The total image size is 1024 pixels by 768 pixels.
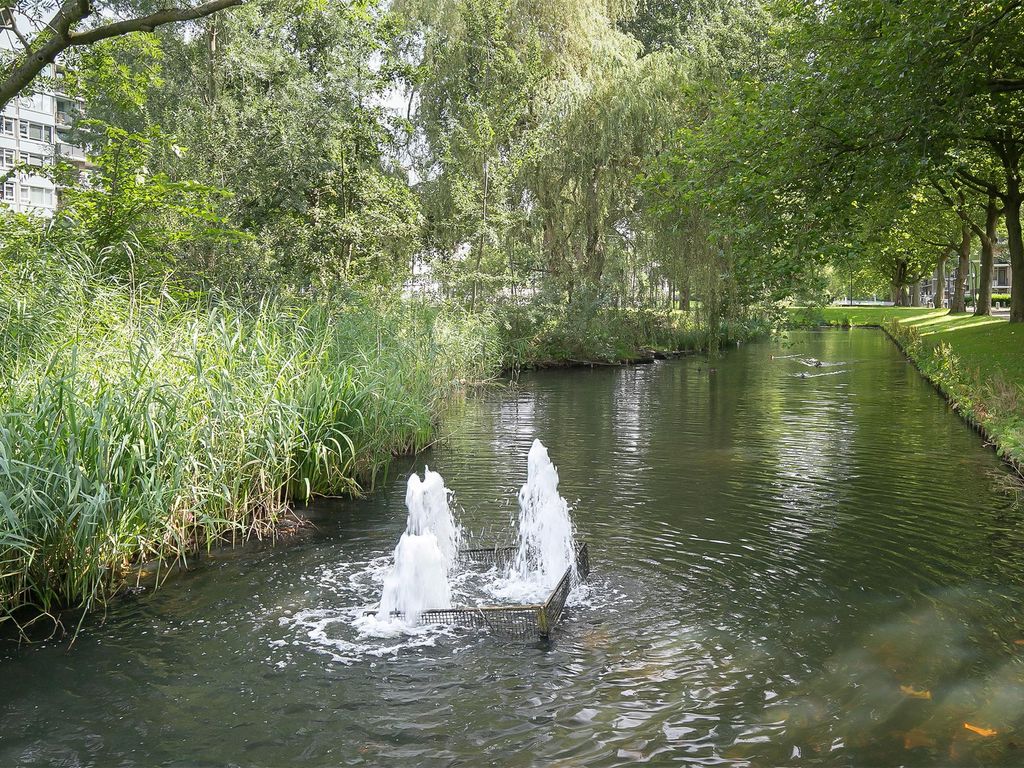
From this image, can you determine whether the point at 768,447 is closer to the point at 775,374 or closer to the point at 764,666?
the point at 764,666

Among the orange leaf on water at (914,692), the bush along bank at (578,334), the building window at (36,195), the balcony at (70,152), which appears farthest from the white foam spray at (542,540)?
the building window at (36,195)

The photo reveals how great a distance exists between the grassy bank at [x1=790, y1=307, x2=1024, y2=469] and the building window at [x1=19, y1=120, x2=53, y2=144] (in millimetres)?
61196

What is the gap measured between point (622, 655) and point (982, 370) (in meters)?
16.0

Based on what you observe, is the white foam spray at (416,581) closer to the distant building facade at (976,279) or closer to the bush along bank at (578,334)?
the bush along bank at (578,334)

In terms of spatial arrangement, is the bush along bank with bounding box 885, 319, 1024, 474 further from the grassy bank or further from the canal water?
the canal water

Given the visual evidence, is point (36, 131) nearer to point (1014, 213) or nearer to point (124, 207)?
point (124, 207)

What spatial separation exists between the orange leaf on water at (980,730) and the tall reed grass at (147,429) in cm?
553

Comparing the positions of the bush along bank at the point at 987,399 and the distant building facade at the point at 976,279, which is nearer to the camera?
the bush along bank at the point at 987,399

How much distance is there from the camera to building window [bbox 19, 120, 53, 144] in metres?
61.2

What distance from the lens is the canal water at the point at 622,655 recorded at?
4.40 metres

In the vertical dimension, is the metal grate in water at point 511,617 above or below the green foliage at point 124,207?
below

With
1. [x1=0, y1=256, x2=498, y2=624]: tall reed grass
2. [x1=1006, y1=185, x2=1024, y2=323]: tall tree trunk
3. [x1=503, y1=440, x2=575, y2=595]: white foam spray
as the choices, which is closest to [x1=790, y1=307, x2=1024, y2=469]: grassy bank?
[x1=1006, y1=185, x2=1024, y2=323]: tall tree trunk

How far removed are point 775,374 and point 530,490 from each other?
18.8 meters

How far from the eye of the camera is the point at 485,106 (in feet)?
85.4
